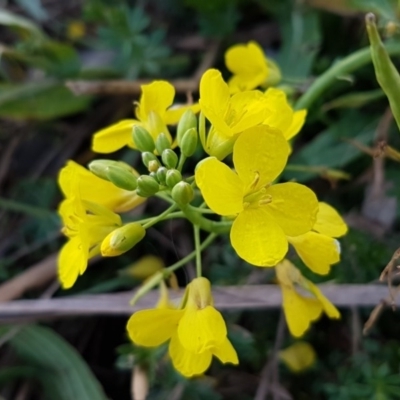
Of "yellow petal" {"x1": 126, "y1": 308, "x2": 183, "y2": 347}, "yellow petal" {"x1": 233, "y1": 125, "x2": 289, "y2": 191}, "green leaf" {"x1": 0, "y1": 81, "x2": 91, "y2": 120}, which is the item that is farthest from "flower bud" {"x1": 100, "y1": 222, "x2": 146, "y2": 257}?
"green leaf" {"x1": 0, "y1": 81, "x2": 91, "y2": 120}

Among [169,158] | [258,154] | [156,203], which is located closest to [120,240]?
[169,158]

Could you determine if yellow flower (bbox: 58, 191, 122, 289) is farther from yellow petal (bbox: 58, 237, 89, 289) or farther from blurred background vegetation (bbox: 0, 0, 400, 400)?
blurred background vegetation (bbox: 0, 0, 400, 400)

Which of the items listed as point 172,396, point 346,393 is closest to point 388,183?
point 346,393

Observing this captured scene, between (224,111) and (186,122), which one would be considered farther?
(186,122)

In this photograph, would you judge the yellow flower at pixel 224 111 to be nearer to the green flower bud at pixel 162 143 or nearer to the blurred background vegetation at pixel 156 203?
the green flower bud at pixel 162 143

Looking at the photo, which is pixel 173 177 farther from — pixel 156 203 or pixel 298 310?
pixel 156 203

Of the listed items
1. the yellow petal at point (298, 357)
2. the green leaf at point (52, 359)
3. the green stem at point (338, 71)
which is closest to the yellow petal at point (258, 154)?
the green stem at point (338, 71)

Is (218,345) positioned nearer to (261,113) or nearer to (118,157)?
(261,113)

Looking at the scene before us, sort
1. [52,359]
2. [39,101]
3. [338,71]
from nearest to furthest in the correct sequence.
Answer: [338,71] < [52,359] < [39,101]
